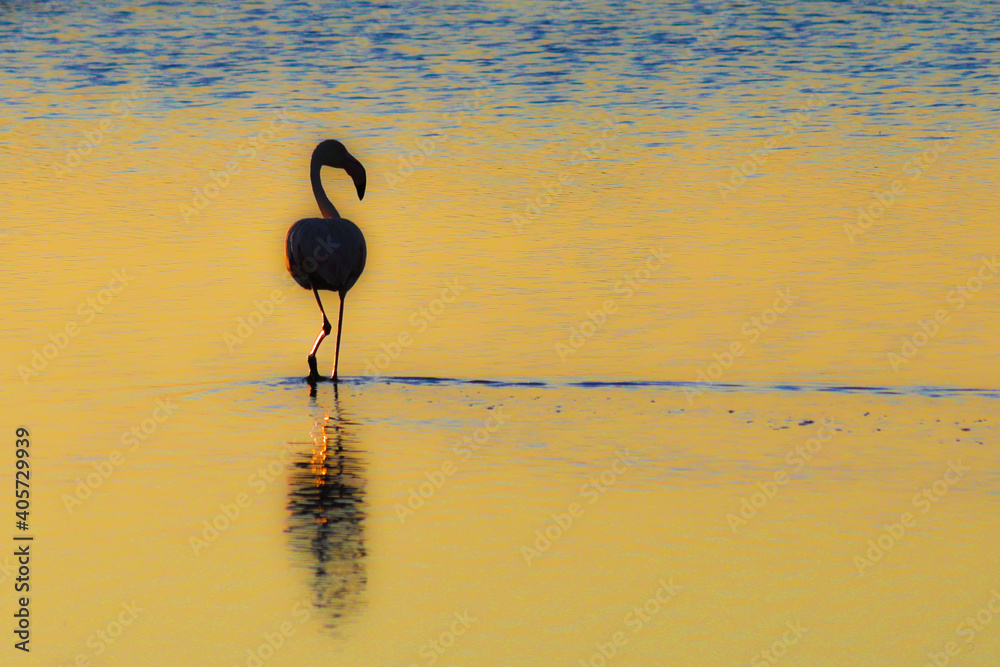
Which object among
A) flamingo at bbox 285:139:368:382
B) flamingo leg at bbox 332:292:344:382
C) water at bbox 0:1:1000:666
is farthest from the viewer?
flamingo at bbox 285:139:368:382

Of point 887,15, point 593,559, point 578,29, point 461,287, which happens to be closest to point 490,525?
point 593,559

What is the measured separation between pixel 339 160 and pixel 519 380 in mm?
3066

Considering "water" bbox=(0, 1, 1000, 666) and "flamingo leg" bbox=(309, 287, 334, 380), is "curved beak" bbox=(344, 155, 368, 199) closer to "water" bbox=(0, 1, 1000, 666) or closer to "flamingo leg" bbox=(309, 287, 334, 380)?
"water" bbox=(0, 1, 1000, 666)

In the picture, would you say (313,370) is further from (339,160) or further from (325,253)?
(339,160)

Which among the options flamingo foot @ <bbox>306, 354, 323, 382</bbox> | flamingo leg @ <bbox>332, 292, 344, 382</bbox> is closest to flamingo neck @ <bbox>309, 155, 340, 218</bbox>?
flamingo leg @ <bbox>332, 292, 344, 382</bbox>

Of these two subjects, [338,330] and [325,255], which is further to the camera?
[325,255]

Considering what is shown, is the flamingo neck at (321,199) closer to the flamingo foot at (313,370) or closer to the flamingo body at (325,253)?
the flamingo body at (325,253)

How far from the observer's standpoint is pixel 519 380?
9.23 metres

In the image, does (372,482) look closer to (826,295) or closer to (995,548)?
(995,548)

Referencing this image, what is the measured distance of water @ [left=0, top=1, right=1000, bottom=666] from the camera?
19.4ft

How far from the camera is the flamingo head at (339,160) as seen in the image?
1151 cm

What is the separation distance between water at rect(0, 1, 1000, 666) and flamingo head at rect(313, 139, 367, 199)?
0.76 metres

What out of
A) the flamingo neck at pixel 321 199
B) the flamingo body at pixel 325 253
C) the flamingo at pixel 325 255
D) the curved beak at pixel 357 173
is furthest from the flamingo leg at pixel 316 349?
the curved beak at pixel 357 173

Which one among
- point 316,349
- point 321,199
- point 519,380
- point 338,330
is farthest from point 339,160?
point 519,380
